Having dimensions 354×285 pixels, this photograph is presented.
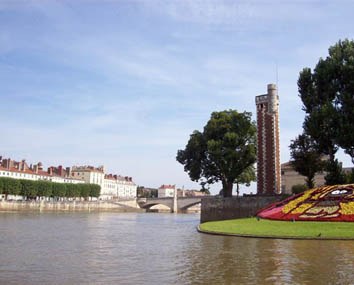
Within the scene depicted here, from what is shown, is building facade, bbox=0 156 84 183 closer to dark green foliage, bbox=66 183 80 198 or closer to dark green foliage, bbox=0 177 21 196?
dark green foliage, bbox=66 183 80 198

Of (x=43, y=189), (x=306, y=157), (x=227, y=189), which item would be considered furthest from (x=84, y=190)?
(x=306, y=157)

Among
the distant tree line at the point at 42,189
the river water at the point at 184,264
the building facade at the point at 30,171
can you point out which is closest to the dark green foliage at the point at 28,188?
the distant tree line at the point at 42,189

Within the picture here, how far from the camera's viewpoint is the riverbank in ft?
349

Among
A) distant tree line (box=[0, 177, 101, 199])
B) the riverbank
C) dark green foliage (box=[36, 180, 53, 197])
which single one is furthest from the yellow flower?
dark green foliage (box=[36, 180, 53, 197])

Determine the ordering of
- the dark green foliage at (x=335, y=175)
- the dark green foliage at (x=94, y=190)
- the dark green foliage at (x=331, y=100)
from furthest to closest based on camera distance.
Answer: the dark green foliage at (x=94, y=190) → the dark green foliage at (x=335, y=175) → the dark green foliage at (x=331, y=100)

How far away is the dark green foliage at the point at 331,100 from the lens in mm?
46500

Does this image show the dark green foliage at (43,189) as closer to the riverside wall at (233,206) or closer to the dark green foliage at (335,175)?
the riverside wall at (233,206)

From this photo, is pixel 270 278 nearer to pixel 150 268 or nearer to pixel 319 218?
pixel 150 268

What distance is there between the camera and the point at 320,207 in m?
38.9

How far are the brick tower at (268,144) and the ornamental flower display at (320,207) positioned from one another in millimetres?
17218

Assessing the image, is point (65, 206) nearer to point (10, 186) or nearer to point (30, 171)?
point (10, 186)

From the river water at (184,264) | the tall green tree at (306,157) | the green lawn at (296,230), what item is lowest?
the river water at (184,264)

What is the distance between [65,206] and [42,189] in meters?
8.90

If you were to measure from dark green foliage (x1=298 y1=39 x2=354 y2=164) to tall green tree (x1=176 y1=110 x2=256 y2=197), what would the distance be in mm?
15931
